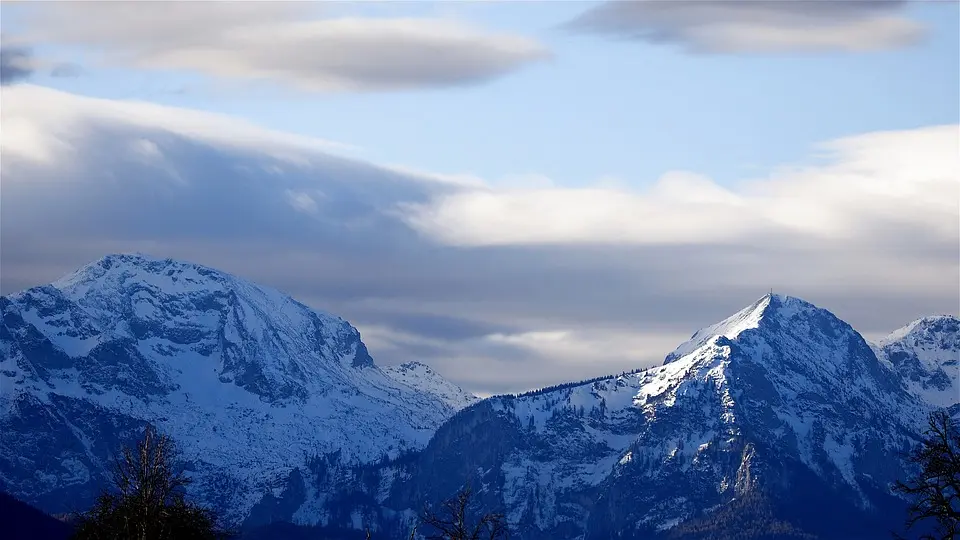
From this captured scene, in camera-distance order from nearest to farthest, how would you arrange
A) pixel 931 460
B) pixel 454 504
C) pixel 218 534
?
1. pixel 931 460
2. pixel 218 534
3. pixel 454 504

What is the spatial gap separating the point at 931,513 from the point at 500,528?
22.8 m

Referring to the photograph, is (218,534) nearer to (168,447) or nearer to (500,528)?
(168,447)

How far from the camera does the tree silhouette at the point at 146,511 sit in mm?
107188

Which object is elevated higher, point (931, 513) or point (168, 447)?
point (168, 447)

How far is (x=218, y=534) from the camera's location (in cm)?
11244

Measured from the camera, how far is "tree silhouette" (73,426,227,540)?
352 ft

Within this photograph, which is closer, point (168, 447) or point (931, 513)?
point (931, 513)

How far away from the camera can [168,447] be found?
117m

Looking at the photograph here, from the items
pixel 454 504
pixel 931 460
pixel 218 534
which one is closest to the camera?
pixel 931 460

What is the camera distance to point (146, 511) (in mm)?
106875

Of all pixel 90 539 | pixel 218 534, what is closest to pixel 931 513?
pixel 218 534

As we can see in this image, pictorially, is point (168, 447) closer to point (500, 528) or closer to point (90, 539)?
point (90, 539)

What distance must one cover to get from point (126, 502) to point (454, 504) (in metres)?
22.5

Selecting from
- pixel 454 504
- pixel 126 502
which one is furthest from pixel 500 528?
pixel 126 502
